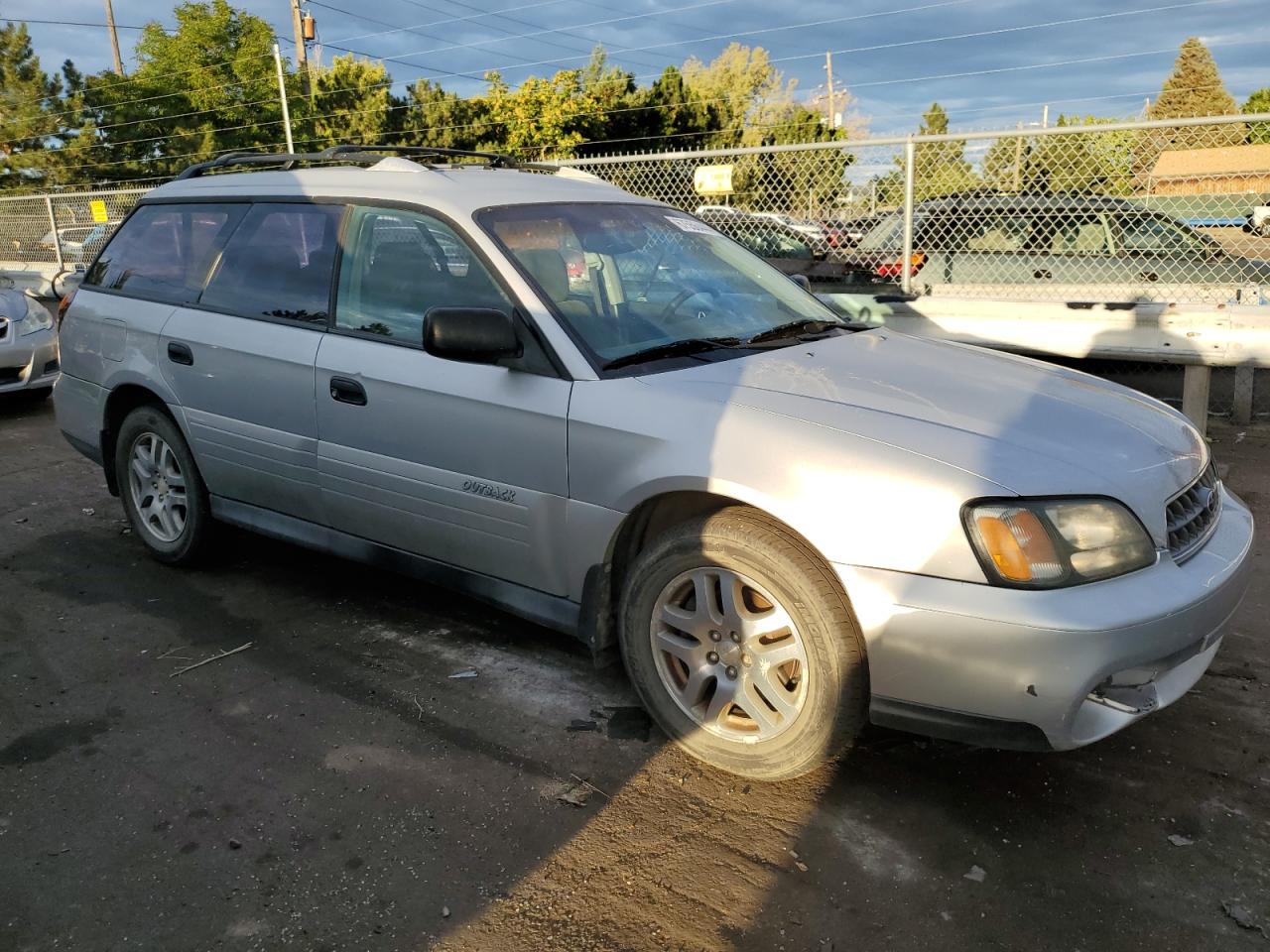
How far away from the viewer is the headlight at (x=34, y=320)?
8398 millimetres

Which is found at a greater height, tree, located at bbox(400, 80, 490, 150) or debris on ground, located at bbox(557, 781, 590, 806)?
tree, located at bbox(400, 80, 490, 150)

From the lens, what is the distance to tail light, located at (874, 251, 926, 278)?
795cm

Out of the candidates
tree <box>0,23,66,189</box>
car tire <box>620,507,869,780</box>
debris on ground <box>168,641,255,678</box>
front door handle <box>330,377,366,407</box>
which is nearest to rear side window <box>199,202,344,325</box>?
front door handle <box>330,377,366,407</box>

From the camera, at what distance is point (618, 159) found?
29.0ft

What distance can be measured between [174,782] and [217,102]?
159ft

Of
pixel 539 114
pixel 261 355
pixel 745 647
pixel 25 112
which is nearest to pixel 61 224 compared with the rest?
pixel 261 355

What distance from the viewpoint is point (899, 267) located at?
812 cm

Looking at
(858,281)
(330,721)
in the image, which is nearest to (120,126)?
(858,281)

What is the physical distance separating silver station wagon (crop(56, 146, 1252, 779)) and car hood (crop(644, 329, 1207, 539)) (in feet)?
0.05

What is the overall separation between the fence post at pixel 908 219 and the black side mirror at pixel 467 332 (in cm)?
525

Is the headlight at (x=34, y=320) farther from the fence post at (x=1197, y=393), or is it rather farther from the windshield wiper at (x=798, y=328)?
the fence post at (x=1197, y=393)

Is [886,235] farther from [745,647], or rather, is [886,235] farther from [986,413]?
[745,647]

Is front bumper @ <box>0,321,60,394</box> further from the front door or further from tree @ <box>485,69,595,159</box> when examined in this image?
tree @ <box>485,69,595,159</box>

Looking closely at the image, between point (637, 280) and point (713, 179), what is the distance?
5196 millimetres
